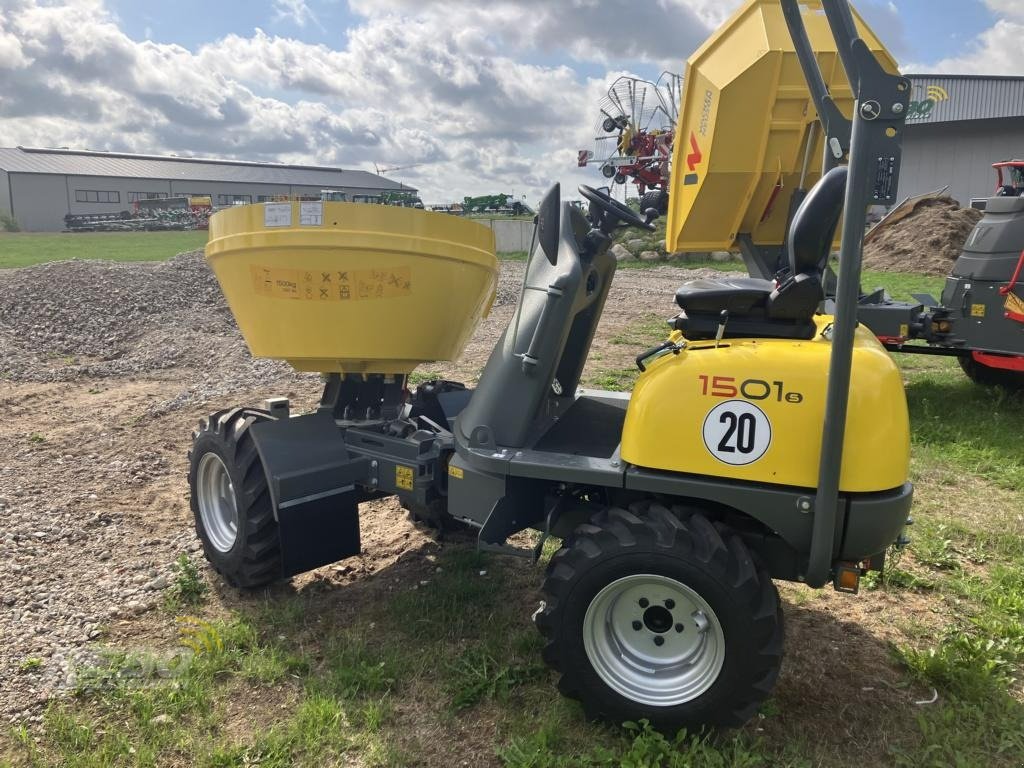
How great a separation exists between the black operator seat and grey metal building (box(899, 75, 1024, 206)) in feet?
87.5

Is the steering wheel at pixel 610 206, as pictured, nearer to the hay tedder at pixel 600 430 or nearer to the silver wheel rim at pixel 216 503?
the hay tedder at pixel 600 430

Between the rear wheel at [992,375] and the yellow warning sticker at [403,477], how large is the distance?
6.24m

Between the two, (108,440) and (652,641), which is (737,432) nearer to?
(652,641)

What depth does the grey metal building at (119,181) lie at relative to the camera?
186 ft

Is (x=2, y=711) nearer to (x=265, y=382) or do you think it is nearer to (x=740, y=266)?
(x=265, y=382)

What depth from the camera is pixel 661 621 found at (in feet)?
8.98

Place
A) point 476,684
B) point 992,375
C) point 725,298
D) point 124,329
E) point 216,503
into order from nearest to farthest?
point 725,298
point 476,684
point 216,503
point 992,375
point 124,329

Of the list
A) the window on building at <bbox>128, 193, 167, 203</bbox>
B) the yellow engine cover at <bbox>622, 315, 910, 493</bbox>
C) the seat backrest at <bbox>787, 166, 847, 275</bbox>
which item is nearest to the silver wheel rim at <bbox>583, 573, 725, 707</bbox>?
the yellow engine cover at <bbox>622, 315, 910, 493</bbox>

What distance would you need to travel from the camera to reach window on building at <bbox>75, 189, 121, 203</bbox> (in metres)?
58.2

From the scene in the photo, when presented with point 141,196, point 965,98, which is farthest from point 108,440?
point 141,196

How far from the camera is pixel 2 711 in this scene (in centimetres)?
296

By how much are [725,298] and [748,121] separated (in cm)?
257

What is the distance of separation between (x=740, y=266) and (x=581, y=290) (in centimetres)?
1871

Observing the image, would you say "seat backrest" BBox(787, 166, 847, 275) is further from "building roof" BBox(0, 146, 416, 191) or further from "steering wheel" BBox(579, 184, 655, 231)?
"building roof" BBox(0, 146, 416, 191)
